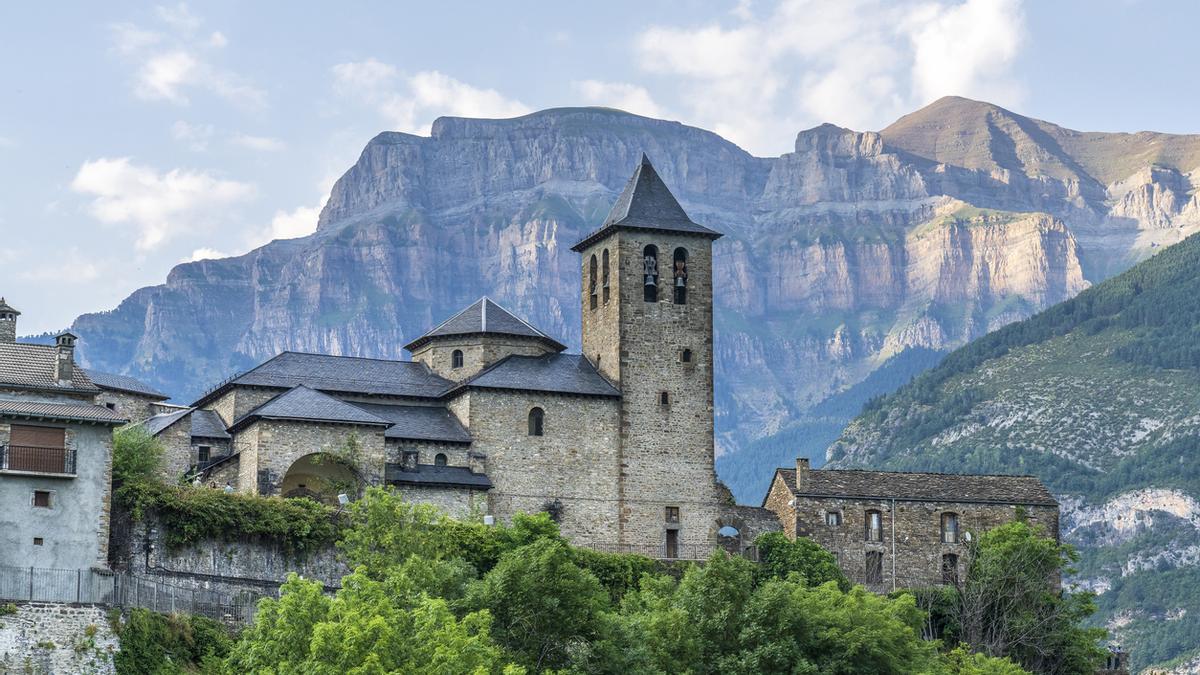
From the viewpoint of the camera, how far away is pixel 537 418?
85.4 meters

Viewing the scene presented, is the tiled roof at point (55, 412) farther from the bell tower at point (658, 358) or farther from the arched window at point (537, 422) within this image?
the bell tower at point (658, 358)

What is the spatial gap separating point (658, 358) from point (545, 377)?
5.35 meters

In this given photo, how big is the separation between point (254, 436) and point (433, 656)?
108 feet

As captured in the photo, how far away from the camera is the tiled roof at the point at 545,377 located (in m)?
85.5

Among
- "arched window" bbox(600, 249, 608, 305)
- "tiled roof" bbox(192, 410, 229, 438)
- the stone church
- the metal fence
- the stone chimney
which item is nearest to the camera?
the metal fence

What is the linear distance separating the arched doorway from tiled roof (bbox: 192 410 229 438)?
4.47m

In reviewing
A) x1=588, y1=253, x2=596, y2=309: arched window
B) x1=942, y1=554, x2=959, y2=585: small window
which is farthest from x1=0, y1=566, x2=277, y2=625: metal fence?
x1=942, y1=554, x2=959, y2=585: small window

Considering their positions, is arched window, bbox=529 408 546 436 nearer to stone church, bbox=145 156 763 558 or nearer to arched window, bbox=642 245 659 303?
stone church, bbox=145 156 763 558

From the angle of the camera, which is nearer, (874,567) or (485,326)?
(874,567)

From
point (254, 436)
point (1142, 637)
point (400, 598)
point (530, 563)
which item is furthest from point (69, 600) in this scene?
point (1142, 637)

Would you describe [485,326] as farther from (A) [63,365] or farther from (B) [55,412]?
(B) [55,412]

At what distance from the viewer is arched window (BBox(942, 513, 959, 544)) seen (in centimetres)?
8994

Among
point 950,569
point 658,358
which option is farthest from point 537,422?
point 950,569

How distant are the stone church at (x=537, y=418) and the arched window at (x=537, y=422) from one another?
0.25ft
